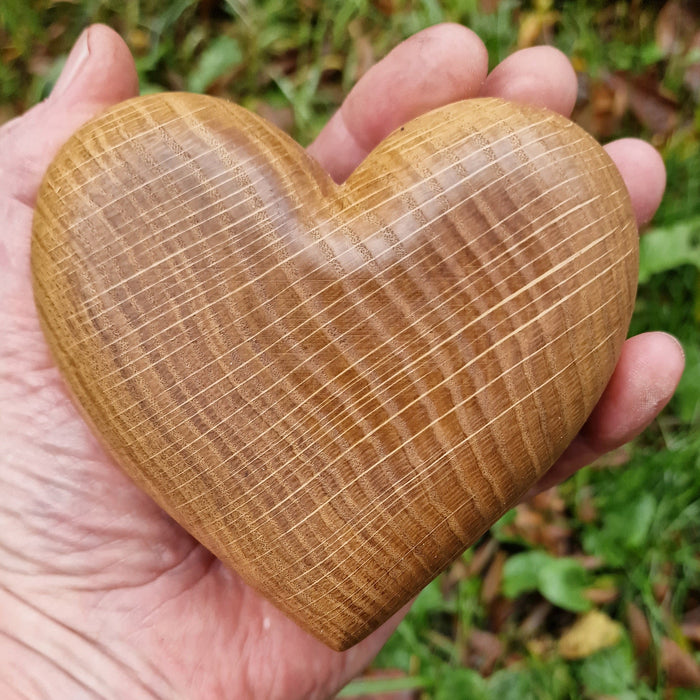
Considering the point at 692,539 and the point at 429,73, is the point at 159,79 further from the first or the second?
the point at 692,539

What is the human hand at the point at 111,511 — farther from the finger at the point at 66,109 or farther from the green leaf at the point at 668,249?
the green leaf at the point at 668,249

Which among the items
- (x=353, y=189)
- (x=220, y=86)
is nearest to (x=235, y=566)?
(x=353, y=189)

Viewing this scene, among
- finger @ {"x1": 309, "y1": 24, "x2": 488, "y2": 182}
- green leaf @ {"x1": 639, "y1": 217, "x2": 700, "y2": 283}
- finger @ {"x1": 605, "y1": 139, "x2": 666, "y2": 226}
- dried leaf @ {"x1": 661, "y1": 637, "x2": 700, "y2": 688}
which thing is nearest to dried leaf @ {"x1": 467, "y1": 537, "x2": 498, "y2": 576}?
dried leaf @ {"x1": 661, "y1": 637, "x2": 700, "y2": 688}

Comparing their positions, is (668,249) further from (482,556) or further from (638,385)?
(482,556)

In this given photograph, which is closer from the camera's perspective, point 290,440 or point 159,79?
point 290,440

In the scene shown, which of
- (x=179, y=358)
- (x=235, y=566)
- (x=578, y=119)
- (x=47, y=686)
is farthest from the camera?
(x=578, y=119)

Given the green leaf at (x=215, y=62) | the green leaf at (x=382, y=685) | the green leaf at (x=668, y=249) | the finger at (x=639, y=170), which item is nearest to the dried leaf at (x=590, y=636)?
the green leaf at (x=382, y=685)

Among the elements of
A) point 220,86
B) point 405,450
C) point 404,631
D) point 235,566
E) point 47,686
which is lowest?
point 404,631
